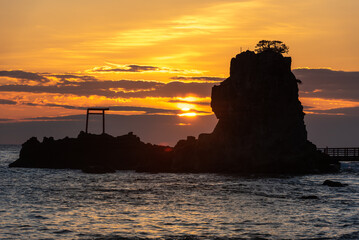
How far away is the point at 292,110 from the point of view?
298ft

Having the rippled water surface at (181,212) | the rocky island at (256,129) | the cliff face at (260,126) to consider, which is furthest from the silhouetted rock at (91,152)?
the rippled water surface at (181,212)

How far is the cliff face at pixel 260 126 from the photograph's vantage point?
3487 inches

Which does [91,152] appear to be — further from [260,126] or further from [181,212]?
[181,212]

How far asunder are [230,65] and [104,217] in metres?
59.7

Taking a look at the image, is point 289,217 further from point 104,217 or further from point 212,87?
point 212,87

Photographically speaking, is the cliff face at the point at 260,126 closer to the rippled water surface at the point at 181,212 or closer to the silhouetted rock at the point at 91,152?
the rippled water surface at the point at 181,212

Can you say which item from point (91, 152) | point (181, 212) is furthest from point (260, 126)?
point (181, 212)

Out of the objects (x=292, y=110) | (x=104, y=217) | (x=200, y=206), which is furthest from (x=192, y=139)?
(x=104, y=217)

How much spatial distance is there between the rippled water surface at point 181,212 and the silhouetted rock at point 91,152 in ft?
162

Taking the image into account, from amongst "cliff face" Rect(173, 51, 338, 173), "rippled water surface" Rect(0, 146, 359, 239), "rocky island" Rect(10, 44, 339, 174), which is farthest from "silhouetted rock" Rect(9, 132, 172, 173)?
"rippled water surface" Rect(0, 146, 359, 239)

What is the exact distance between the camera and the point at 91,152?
117 metres

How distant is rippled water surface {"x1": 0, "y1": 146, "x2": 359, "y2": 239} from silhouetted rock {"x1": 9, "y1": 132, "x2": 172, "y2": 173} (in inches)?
1943

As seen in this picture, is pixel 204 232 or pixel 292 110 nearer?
pixel 204 232

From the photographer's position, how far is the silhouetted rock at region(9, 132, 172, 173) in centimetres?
11569
